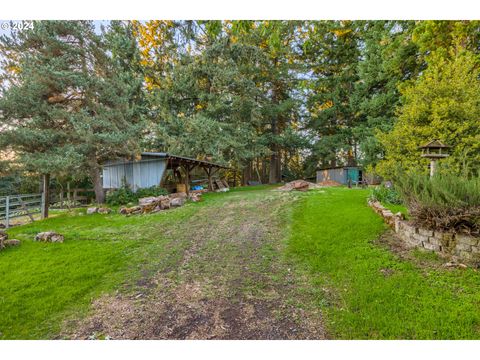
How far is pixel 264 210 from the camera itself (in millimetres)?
7508

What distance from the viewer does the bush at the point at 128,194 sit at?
10.2 meters

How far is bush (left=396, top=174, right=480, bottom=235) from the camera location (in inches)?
123

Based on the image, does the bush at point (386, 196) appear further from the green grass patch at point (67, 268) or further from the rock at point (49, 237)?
the rock at point (49, 237)

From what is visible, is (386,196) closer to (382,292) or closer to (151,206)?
(382,292)

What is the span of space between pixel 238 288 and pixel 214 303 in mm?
436

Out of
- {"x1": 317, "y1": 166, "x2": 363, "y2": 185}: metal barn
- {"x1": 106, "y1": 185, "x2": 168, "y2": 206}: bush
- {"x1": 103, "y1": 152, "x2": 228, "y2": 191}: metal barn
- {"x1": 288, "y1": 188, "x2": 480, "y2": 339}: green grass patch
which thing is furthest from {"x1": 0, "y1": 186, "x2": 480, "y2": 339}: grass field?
{"x1": 317, "y1": 166, "x2": 363, "y2": 185}: metal barn

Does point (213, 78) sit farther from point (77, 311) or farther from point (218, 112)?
point (77, 311)

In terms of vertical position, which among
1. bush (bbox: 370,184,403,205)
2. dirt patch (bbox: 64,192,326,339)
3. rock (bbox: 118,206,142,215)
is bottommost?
dirt patch (bbox: 64,192,326,339)

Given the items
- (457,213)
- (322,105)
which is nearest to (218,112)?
(322,105)

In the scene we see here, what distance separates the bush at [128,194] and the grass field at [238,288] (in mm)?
4959

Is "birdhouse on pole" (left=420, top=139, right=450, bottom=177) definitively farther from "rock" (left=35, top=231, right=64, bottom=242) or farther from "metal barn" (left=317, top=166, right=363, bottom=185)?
"metal barn" (left=317, top=166, right=363, bottom=185)

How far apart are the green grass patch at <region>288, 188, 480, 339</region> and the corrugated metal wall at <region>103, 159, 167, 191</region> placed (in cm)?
886
